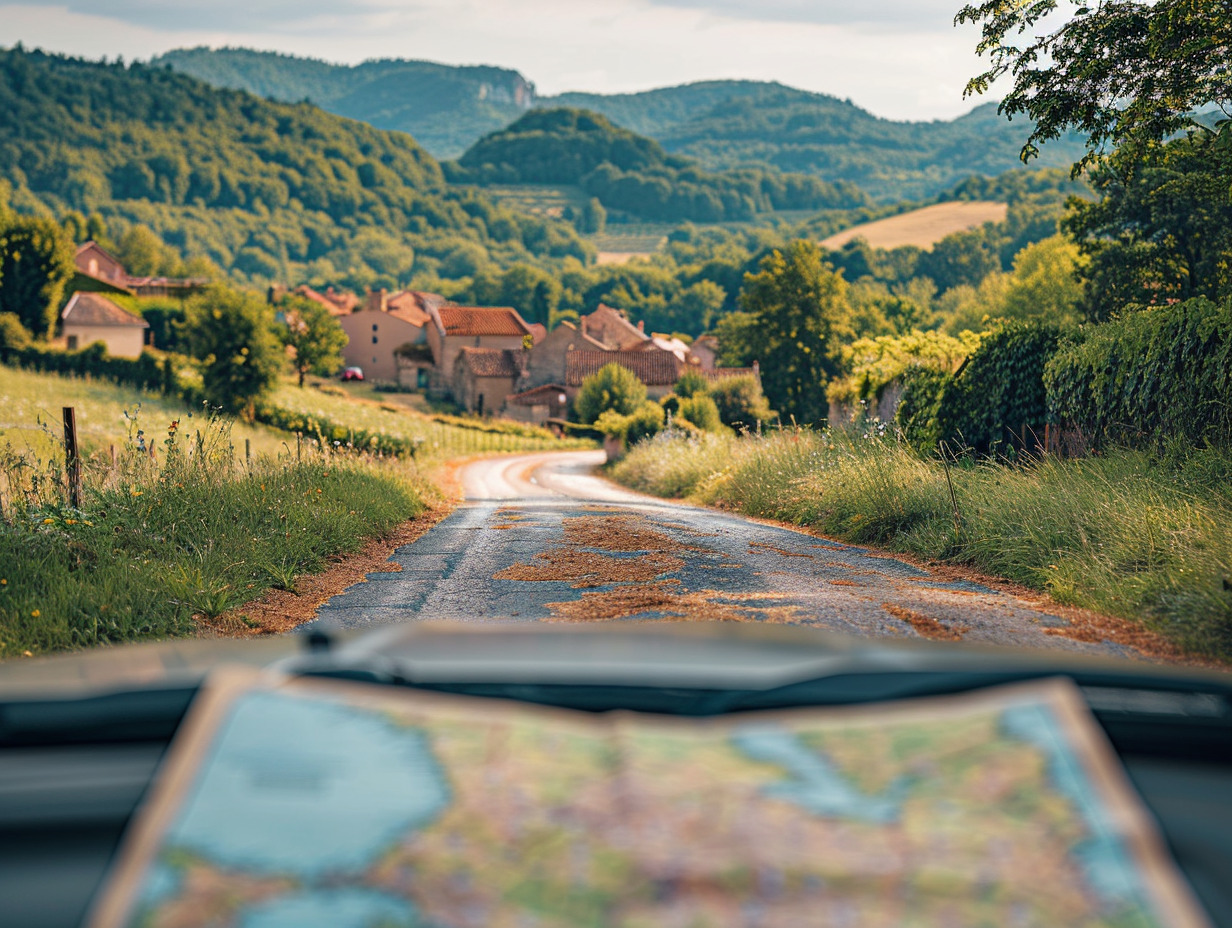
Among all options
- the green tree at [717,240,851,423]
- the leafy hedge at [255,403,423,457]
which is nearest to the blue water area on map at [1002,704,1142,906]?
the leafy hedge at [255,403,423,457]

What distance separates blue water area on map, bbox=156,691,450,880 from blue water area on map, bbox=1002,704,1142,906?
0.56m

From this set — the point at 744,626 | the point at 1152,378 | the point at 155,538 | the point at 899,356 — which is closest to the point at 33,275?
the point at 899,356

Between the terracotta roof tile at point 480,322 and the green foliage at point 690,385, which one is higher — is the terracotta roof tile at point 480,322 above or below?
above

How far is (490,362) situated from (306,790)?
77482mm

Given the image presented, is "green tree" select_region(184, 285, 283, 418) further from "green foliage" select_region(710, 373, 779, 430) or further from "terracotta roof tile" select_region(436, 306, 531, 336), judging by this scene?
"terracotta roof tile" select_region(436, 306, 531, 336)

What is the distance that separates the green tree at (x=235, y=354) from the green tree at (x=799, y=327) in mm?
26605

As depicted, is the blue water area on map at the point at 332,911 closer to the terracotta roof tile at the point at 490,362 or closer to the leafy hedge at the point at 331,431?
the leafy hedge at the point at 331,431

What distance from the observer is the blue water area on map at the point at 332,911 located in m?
0.80

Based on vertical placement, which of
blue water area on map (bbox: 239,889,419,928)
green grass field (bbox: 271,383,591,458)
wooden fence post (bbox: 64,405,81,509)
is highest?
blue water area on map (bbox: 239,889,419,928)

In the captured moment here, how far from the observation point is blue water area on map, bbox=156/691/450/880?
85cm

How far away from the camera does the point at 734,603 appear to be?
273 inches

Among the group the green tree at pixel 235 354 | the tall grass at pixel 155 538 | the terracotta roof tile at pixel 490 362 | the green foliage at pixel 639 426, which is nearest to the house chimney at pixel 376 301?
the terracotta roof tile at pixel 490 362

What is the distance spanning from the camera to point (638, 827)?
843mm

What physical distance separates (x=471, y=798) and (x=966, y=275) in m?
124
